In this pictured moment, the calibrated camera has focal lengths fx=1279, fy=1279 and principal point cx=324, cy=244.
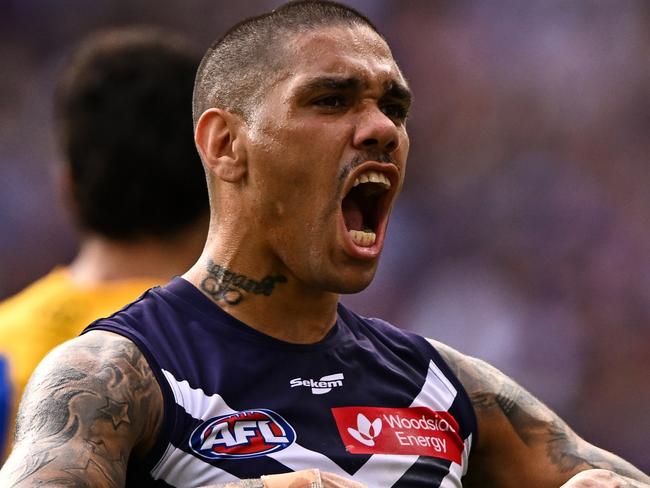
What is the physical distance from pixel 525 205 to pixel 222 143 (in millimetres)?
5977

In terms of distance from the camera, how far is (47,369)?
3107 millimetres

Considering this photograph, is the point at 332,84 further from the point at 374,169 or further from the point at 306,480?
the point at 306,480

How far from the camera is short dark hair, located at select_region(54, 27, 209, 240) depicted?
5031 mm

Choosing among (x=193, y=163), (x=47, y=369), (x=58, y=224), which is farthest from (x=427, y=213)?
(x=47, y=369)

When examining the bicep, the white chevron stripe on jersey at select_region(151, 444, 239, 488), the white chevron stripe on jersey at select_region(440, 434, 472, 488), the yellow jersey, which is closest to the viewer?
the bicep

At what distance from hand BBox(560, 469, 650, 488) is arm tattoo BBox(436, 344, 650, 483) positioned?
7.5 inches

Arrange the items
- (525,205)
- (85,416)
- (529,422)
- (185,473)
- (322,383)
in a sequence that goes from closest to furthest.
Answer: (85,416), (185,473), (322,383), (529,422), (525,205)

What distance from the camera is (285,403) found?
3371 mm

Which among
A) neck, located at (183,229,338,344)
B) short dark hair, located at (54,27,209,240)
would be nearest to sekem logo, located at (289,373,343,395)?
neck, located at (183,229,338,344)

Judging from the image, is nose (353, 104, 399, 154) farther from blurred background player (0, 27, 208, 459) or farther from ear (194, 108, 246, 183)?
blurred background player (0, 27, 208, 459)

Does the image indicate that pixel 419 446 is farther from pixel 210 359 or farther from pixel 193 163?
pixel 193 163

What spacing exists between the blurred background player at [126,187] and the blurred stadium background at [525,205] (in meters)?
4.20

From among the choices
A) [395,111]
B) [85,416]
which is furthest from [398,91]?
[85,416]

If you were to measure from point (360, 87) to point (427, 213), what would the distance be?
5.99 metres
